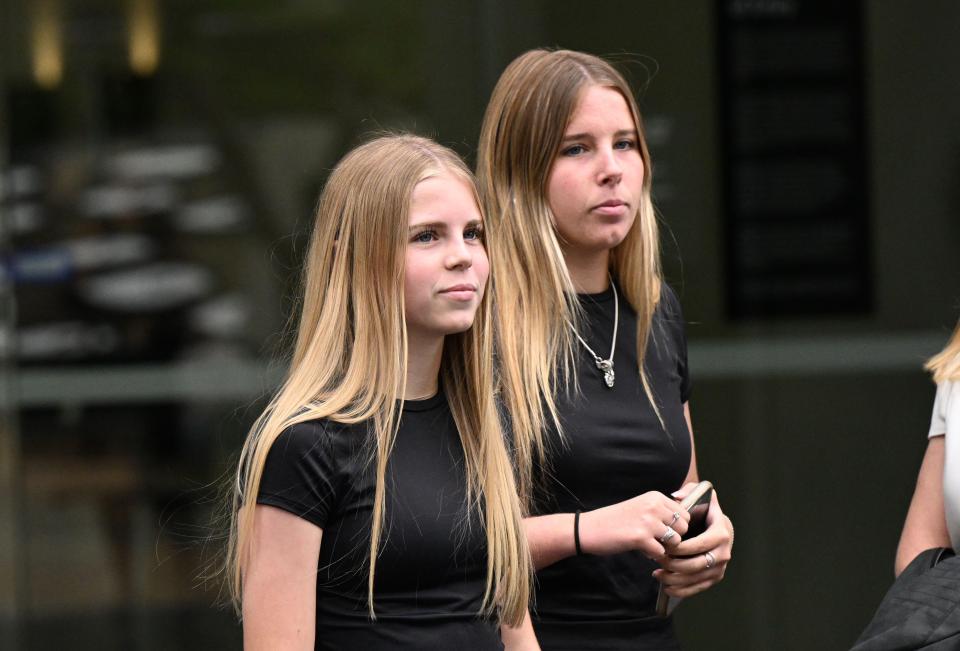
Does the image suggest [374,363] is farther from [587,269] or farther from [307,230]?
[307,230]

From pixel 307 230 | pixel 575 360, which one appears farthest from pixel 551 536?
pixel 307 230

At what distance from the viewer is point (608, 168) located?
2369mm

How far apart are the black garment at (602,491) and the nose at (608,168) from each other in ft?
0.99

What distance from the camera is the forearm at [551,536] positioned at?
2262mm

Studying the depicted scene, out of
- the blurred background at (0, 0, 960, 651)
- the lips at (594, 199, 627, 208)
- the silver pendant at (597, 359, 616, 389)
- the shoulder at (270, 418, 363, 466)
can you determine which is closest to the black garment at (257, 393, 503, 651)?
the shoulder at (270, 418, 363, 466)

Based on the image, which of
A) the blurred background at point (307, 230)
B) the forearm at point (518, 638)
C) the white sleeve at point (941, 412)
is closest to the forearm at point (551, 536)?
the forearm at point (518, 638)

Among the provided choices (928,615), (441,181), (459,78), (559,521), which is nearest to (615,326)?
(559,521)

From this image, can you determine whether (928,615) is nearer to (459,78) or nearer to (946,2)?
(459,78)

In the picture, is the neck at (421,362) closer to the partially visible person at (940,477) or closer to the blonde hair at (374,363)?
the blonde hair at (374,363)

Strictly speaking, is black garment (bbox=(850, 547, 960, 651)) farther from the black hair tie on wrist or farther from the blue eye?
the blue eye

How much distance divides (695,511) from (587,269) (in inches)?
19.7

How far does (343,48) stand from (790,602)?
290 centimetres

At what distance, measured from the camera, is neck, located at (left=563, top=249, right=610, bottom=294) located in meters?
2.51

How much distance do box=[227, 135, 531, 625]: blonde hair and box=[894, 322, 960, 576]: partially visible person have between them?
70 centimetres
